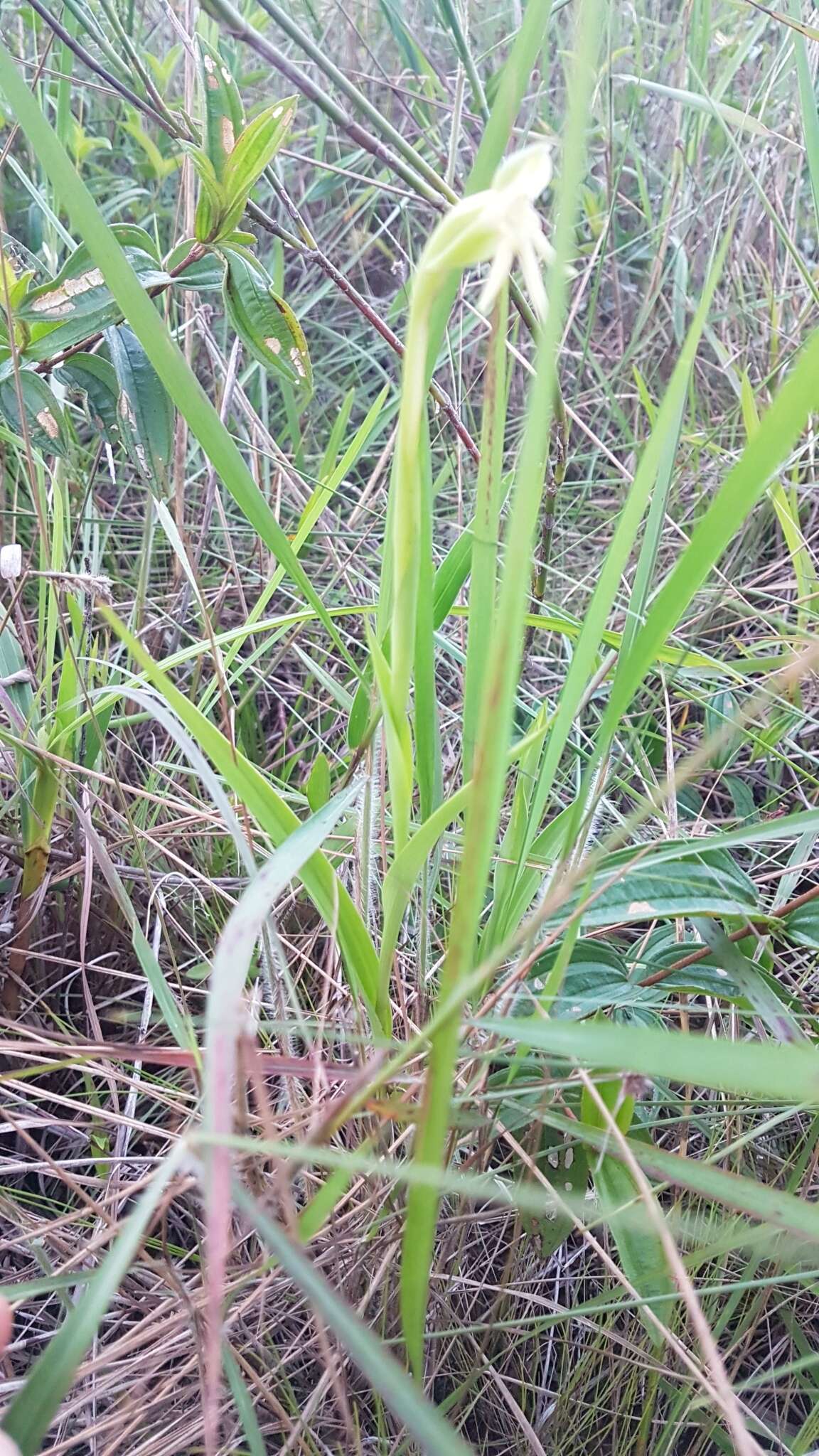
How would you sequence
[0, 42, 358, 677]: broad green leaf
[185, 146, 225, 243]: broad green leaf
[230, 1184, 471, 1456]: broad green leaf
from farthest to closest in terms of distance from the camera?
[185, 146, 225, 243]: broad green leaf, [0, 42, 358, 677]: broad green leaf, [230, 1184, 471, 1456]: broad green leaf

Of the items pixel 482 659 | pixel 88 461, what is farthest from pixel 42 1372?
pixel 88 461

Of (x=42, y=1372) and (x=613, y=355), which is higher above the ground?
(x=613, y=355)

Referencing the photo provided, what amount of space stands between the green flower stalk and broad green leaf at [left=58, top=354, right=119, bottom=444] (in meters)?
0.40

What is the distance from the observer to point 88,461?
49.8 inches

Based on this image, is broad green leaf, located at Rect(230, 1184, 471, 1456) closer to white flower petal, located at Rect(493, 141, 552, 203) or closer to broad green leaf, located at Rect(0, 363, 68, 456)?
white flower petal, located at Rect(493, 141, 552, 203)

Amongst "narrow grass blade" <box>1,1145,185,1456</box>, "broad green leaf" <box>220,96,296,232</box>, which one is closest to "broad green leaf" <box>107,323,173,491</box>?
→ "broad green leaf" <box>220,96,296,232</box>

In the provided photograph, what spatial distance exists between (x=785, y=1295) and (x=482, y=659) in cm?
50

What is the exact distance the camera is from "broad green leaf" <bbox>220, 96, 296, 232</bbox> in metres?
0.70

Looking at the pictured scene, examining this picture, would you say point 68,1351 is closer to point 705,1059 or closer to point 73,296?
point 705,1059

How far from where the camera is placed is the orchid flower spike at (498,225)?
40cm

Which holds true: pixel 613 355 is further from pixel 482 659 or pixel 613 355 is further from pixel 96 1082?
pixel 96 1082

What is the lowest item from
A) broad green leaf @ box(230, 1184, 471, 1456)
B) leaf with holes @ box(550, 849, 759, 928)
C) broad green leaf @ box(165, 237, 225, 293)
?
leaf with holes @ box(550, 849, 759, 928)

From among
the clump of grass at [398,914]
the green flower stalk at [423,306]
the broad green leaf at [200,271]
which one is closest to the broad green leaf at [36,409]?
the clump of grass at [398,914]

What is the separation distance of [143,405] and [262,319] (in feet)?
0.40
